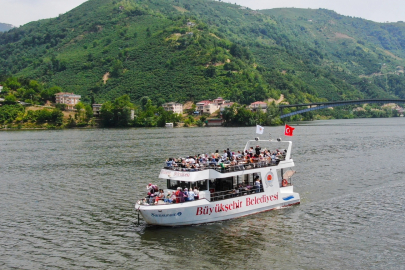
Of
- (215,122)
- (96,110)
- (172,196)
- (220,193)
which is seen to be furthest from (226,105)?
(172,196)

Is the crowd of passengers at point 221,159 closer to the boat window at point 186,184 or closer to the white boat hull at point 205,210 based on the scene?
the boat window at point 186,184

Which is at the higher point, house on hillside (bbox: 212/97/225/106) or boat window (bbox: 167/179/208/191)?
house on hillside (bbox: 212/97/225/106)

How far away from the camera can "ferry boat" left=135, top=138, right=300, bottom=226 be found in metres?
26.0

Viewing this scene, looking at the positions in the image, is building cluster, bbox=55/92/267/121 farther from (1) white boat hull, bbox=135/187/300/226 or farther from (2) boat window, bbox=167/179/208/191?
(2) boat window, bbox=167/179/208/191

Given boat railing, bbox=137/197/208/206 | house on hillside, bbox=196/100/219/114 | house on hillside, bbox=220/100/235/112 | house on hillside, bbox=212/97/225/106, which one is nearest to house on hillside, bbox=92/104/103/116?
house on hillside, bbox=196/100/219/114

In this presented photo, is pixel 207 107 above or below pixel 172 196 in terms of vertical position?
above

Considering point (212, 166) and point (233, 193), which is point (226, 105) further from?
point (233, 193)

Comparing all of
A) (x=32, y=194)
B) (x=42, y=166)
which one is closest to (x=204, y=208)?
(x=32, y=194)

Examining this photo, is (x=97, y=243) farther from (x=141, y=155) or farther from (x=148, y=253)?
(x=141, y=155)

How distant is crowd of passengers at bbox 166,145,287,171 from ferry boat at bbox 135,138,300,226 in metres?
0.12

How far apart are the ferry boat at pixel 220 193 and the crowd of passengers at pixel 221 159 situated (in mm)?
116

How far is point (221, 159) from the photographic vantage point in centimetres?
3008

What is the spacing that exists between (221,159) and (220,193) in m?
3.06

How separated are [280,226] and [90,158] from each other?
3865 cm
